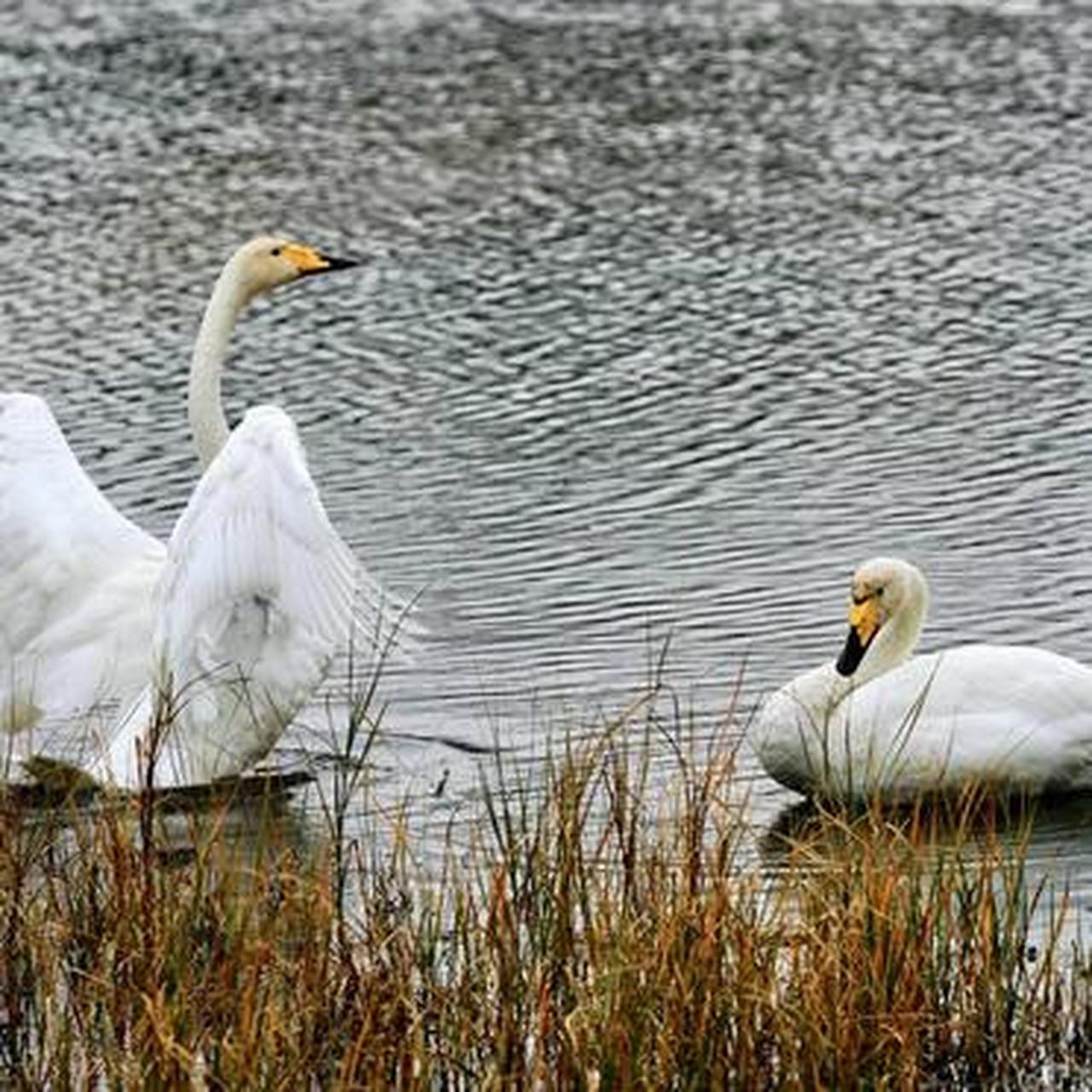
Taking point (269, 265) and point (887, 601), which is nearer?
point (887, 601)

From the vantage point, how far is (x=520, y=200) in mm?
A: 22719

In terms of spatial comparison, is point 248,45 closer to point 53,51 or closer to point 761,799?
point 53,51

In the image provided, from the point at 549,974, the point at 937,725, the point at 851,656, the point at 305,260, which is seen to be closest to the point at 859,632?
the point at 851,656

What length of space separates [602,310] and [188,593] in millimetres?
9059

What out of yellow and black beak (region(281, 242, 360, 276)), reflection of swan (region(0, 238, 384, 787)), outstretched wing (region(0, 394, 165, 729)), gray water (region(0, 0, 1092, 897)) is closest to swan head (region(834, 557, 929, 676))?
gray water (region(0, 0, 1092, 897))

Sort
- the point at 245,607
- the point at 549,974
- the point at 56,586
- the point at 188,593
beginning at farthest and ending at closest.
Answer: the point at 56,586
the point at 245,607
the point at 188,593
the point at 549,974

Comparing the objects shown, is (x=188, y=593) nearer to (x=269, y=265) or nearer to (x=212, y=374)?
(x=212, y=374)

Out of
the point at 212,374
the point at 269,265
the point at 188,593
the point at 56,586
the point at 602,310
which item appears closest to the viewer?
the point at 188,593

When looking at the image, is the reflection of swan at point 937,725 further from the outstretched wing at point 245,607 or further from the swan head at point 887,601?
the outstretched wing at point 245,607

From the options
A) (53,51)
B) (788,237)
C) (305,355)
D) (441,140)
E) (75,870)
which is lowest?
(75,870)

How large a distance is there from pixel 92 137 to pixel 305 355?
7645 mm

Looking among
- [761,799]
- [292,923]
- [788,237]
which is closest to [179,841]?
[761,799]

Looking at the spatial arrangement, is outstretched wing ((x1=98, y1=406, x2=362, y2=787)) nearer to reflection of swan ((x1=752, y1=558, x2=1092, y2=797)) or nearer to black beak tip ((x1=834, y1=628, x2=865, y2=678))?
reflection of swan ((x1=752, y1=558, x2=1092, y2=797))

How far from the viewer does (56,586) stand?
36.8 ft
